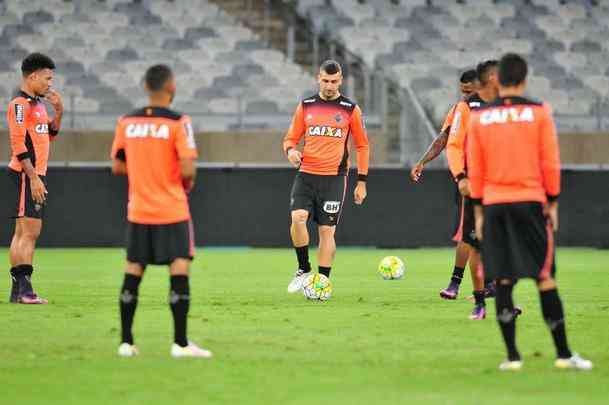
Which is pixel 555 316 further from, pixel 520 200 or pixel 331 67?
pixel 331 67

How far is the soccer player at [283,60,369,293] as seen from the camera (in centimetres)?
1316

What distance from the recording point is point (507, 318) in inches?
309

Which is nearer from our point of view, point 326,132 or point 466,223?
point 466,223

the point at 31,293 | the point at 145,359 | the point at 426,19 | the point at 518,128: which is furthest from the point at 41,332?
the point at 426,19

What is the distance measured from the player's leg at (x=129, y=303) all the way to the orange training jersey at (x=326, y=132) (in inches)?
196

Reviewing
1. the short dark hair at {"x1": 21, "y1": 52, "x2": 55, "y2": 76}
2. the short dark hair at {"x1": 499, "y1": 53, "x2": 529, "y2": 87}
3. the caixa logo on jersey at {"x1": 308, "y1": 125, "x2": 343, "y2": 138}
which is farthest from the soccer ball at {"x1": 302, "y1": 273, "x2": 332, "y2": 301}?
the short dark hair at {"x1": 499, "y1": 53, "x2": 529, "y2": 87}

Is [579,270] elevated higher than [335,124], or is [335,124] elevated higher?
[335,124]

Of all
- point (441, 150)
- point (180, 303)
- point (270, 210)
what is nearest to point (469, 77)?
point (441, 150)

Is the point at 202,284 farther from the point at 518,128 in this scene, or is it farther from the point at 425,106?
the point at 425,106

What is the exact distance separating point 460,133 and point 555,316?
151 inches

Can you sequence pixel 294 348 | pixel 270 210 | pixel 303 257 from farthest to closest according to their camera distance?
pixel 270 210
pixel 303 257
pixel 294 348

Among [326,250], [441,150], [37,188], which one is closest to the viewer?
[37,188]

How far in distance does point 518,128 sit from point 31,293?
603 cm

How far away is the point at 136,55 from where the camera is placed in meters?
26.8
